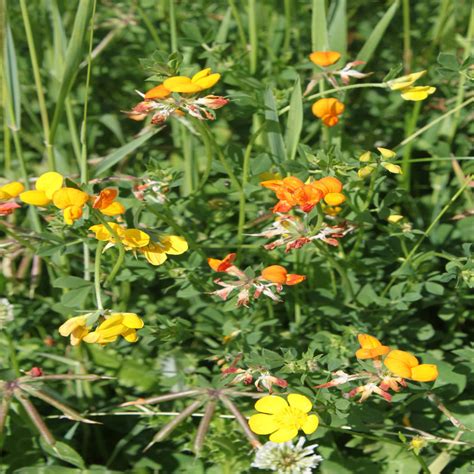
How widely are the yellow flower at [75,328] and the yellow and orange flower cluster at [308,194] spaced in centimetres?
44

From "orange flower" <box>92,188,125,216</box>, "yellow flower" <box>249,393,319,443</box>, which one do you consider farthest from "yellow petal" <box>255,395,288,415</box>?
"orange flower" <box>92,188,125,216</box>

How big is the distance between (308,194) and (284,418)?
1.43ft

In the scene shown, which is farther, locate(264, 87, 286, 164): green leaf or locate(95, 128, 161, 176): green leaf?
locate(95, 128, 161, 176): green leaf

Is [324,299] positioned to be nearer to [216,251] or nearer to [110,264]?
[216,251]

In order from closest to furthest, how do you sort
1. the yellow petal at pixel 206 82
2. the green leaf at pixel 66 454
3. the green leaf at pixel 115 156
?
the yellow petal at pixel 206 82, the green leaf at pixel 66 454, the green leaf at pixel 115 156

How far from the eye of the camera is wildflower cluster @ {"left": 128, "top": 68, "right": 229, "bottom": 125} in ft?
5.20

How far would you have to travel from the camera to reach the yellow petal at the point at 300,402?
156cm

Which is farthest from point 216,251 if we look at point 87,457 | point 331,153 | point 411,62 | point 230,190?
point 411,62

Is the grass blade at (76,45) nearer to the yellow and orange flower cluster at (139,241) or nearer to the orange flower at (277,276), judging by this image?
the yellow and orange flower cluster at (139,241)

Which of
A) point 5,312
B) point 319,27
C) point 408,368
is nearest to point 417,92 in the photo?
point 319,27

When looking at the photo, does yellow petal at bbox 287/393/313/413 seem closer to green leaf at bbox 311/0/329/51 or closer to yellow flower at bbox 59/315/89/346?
yellow flower at bbox 59/315/89/346

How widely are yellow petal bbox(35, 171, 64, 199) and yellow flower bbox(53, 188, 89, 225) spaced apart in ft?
0.19

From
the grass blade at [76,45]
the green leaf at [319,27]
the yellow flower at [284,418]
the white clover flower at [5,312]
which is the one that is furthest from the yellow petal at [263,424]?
the green leaf at [319,27]

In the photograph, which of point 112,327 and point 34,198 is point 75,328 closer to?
point 112,327
